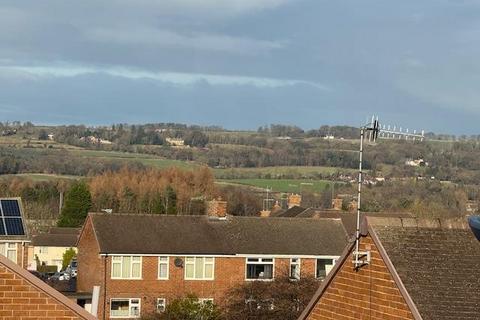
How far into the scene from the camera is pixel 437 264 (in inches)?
571

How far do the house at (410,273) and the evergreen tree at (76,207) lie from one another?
9386cm

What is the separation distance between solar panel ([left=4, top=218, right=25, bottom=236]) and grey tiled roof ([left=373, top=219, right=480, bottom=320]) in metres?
26.3

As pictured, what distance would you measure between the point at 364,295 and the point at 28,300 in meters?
4.67

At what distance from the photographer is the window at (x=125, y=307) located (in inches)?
1903

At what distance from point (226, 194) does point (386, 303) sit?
A: 399ft

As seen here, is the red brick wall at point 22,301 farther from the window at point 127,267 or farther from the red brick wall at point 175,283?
the window at point 127,267

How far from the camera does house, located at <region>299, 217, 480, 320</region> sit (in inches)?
550

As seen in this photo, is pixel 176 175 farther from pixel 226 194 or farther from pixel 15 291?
pixel 15 291

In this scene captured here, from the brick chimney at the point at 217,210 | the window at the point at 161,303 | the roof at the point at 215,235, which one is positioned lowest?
the window at the point at 161,303

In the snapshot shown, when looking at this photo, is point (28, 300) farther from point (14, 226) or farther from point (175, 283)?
point (175, 283)

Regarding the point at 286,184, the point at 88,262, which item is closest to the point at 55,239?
the point at 88,262

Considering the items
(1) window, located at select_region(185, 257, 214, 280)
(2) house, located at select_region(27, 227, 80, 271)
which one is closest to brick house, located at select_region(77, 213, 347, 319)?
(1) window, located at select_region(185, 257, 214, 280)

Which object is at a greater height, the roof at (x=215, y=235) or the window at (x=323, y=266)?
the roof at (x=215, y=235)

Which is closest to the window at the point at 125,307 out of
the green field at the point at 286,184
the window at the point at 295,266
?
the window at the point at 295,266
